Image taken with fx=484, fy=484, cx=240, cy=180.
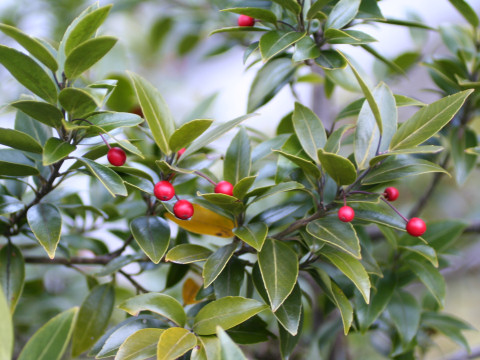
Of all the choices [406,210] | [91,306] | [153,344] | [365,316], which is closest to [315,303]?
[406,210]

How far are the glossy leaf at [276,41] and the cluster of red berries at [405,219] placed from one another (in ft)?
0.71

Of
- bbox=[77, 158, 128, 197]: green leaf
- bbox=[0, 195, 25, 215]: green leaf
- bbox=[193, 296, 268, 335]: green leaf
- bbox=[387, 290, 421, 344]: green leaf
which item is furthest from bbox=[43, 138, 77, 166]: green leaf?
bbox=[387, 290, 421, 344]: green leaf

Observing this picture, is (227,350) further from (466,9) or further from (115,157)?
(466,9)

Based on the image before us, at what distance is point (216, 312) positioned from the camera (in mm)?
574

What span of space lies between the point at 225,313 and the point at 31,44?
0.36 metres

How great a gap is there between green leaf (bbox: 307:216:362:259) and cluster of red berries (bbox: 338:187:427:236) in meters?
0.02

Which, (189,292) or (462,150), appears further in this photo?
(462,150)

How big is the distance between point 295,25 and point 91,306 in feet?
1.77

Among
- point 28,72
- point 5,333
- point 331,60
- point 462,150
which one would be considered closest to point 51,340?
point 5,333

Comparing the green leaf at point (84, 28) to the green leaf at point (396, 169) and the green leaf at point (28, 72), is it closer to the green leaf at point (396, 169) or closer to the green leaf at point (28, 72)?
the green leaf at point (28, 72)

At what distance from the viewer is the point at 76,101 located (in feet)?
1.79

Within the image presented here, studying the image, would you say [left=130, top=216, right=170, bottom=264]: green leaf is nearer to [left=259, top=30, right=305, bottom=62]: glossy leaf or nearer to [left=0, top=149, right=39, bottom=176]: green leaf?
[left=0, top=149, right=39, bottom=176]: green leaf

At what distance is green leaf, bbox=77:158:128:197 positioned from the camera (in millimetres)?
562

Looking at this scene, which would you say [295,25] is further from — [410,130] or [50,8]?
[50,8]
